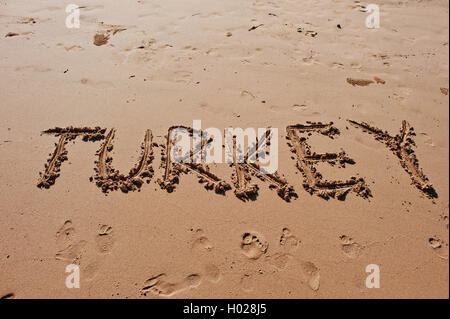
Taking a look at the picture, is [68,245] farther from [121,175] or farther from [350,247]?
[350,247]

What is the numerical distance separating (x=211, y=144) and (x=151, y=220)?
101 cm

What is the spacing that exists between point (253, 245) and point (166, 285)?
75 centimetres

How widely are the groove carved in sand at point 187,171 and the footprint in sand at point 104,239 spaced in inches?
23.6

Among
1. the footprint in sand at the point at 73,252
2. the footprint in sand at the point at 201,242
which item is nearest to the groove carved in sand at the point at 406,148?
the footprint in sand at the point at 201,242

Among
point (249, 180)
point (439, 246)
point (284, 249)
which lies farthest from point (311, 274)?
point (439, 246)

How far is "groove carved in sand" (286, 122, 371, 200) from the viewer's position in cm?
260

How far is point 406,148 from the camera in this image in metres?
2.89

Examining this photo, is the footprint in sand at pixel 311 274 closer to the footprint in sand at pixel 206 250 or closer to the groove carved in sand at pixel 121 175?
the footprint in sand at pixel 206 250

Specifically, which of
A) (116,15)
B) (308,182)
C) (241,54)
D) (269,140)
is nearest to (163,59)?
(241,54)

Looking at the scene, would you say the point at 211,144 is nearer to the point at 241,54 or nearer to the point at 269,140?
the point at 269,140

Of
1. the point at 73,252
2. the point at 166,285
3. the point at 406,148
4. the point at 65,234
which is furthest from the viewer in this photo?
the point at 406,148

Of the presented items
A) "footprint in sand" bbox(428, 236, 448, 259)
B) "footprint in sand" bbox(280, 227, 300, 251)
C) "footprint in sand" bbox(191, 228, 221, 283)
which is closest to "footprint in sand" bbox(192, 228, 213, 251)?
"footprint in sand" bbox(191, 228, 221, 283)

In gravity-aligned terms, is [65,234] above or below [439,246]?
above

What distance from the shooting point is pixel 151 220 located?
7.87ft
